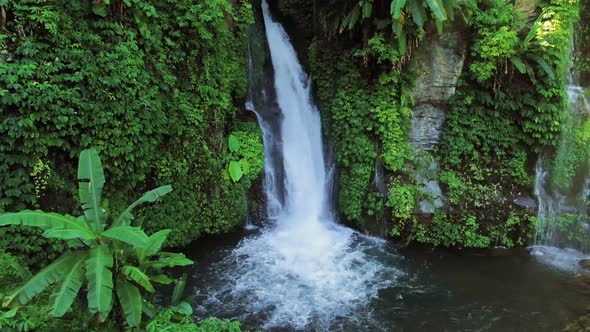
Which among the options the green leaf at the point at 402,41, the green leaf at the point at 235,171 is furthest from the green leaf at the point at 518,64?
the green leaf at the point at 235,171

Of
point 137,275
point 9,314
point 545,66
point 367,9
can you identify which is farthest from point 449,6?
point 9,314

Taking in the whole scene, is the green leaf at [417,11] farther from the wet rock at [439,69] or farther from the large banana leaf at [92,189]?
the large banana leaf at [92,189]

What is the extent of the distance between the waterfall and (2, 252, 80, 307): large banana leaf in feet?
32.5

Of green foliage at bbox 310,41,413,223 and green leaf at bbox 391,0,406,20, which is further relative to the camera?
green foliage at bbox 310,41,413,223

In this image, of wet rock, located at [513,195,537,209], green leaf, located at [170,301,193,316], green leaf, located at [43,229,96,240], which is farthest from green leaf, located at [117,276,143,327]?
wet rock, located at [513,195,537,209]

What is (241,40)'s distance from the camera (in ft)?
33.9

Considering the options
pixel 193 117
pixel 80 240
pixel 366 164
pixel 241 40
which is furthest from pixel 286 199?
pixel 80 240

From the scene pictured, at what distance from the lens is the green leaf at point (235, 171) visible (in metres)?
A: 9.44

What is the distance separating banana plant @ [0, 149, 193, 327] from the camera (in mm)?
4273

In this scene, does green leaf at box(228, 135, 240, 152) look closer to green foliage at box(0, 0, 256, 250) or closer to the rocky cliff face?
green foliage at box(0, 0, 256, 250)

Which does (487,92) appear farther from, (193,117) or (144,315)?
(144,315)

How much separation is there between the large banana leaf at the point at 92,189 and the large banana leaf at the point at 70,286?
1.37 ft

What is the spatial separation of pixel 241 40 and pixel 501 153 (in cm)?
746

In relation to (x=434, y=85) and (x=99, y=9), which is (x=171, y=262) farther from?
(x=434, y=85)
